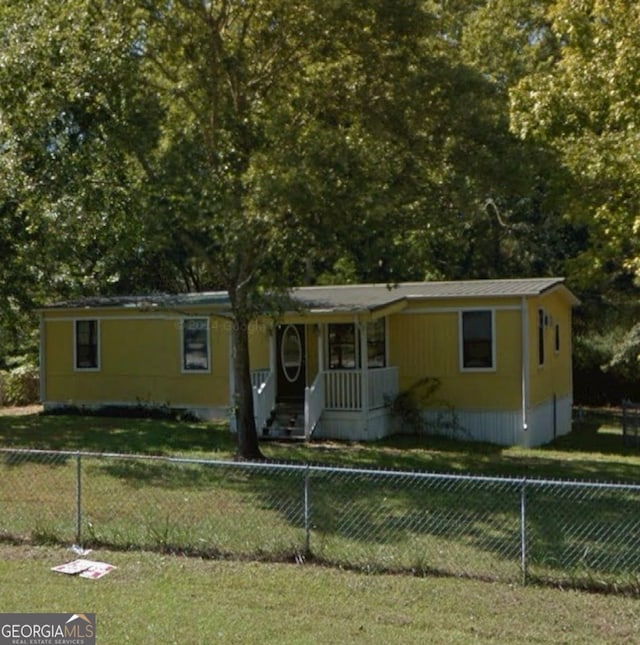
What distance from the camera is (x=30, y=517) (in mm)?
10617

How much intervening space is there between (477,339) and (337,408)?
3541 mm

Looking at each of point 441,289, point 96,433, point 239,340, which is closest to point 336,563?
point 239,340

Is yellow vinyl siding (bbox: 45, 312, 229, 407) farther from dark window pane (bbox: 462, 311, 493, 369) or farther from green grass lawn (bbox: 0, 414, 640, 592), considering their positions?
dark window pane (bbox: 462, 311, 493, 369)

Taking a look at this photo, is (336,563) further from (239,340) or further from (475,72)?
(475,72)

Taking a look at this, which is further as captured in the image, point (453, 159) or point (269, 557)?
point (453, 159)

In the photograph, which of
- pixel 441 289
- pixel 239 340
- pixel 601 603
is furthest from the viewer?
pixel 441 289

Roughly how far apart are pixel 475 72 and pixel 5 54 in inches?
284

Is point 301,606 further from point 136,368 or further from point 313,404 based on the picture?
point 136,368

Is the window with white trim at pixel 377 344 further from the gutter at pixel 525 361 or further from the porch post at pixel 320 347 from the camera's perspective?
the gutter at pixel 525 361

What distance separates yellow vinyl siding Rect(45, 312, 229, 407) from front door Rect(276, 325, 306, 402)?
1.42 m

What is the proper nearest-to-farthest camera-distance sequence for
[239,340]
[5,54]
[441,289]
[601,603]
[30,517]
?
[601,603], [30,517], [5,54], [239,340], [441,289]

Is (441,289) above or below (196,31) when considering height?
below

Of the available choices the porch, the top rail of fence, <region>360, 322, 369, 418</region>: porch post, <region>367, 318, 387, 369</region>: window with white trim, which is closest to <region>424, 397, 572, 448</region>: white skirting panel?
the porch

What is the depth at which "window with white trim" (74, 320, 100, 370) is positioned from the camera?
24109 millimetres
